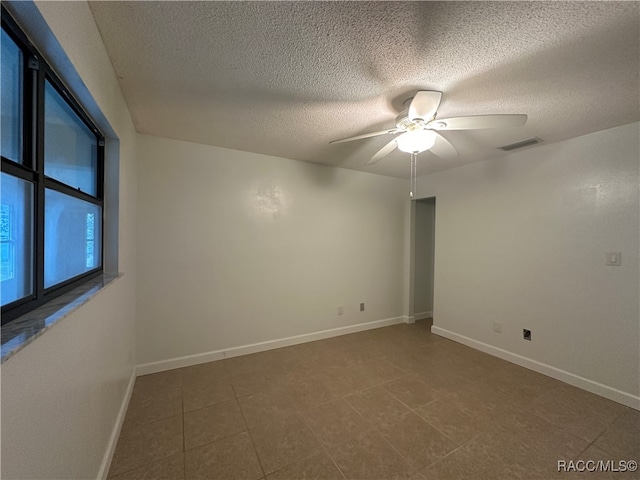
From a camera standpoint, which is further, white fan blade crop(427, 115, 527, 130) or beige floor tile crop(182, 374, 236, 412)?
beige floor tile crop(182, 374, 236, 412)

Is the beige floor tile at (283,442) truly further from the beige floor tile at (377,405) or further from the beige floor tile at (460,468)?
the beige floor tile at (460,468)

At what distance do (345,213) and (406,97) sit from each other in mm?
1971

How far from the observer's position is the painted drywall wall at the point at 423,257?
4.24m

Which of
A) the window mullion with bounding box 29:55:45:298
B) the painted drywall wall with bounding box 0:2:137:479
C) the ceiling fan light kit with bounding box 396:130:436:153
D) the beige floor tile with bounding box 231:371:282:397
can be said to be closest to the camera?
the painted drywall wall with bounding box 0:2:137:479

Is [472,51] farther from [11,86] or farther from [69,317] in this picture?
[69,317]

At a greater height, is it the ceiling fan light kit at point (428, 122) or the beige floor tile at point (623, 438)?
the ceiling fan light kit at point (428, 122)

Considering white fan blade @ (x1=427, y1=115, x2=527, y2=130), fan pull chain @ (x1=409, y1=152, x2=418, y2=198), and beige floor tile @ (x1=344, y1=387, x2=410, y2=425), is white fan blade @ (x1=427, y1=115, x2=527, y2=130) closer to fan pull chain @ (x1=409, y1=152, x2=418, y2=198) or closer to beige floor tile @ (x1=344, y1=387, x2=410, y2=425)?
fan pull chain @ (x1=409, y1=152, x2=418, y2=198)

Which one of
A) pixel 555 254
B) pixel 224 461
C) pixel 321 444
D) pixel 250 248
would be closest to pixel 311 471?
pixel 321 444

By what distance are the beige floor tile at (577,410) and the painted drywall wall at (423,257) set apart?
2.09 meters

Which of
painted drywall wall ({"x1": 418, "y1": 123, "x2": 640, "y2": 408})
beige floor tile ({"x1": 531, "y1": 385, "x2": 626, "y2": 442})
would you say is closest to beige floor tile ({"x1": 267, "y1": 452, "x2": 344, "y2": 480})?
beige floor tile ({"x1": 531, "y1": 385, "x2": 626, "y2": 442})

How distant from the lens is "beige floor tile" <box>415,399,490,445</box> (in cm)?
176

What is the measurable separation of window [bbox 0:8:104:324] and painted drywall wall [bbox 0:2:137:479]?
94 millimetres

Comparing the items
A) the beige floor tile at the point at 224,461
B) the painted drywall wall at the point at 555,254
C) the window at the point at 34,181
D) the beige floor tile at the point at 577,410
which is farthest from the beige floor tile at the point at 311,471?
the painted drywall wall at the point at 555,254

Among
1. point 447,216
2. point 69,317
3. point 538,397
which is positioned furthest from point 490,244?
point 69,317
